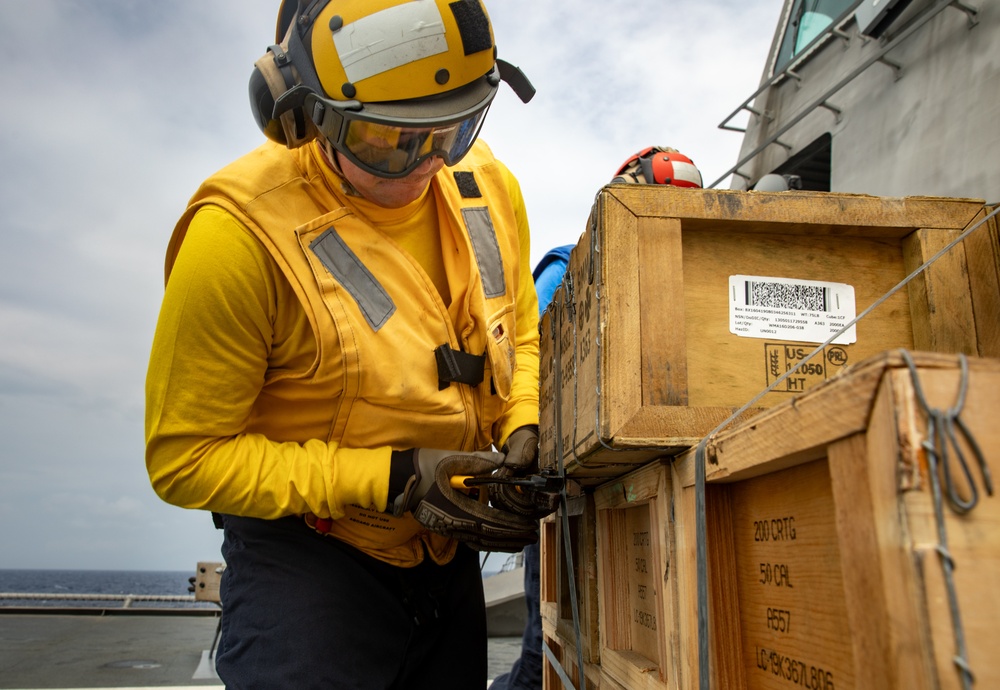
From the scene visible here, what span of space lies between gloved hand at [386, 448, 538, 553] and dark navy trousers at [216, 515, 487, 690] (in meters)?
0.24

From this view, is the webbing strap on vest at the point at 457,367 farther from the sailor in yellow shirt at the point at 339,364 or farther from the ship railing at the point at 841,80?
the ship railing at the point at 841,80

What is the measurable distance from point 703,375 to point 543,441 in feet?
2.54

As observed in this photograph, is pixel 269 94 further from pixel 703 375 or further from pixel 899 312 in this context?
pixel 899 312

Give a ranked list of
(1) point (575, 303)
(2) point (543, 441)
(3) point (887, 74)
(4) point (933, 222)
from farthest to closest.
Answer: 1. (3) point (887, 74)
2. (2) point (543, 441)
3. (1) point (575, 303)
4. (4) point (933, 222)

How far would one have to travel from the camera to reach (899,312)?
1.63 m

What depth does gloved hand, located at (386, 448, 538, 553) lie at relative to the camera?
204 cm

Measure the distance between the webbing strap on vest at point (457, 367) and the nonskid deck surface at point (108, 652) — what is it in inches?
137

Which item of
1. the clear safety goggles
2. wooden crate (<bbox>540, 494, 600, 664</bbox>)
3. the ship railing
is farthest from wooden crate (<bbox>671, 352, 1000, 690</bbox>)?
the ship railing

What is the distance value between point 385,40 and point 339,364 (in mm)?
821

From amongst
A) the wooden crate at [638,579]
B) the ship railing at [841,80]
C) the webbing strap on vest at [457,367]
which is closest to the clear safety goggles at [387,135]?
the webbing strap on vest at [457,367]

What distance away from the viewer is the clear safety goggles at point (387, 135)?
196 centimetres

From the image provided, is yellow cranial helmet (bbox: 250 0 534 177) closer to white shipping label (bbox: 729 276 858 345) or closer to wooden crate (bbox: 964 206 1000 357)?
white shipping label (bbox: 729 276 858 345)

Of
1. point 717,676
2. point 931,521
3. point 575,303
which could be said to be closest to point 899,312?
point 575,303

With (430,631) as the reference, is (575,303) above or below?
above
